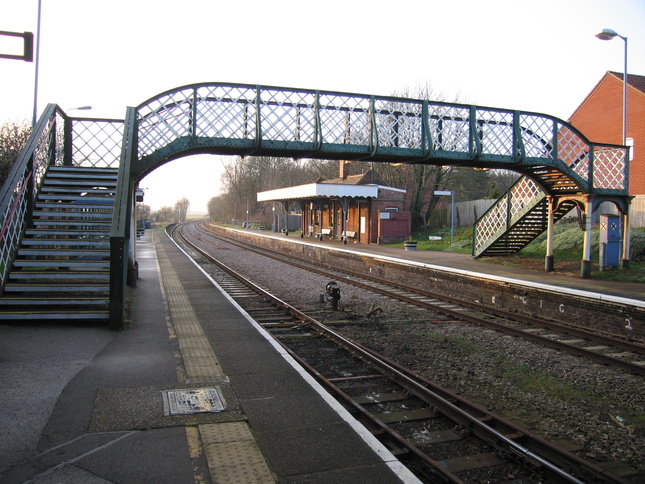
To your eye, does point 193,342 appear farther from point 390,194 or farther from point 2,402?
point 390,194

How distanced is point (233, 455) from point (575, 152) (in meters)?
14.1

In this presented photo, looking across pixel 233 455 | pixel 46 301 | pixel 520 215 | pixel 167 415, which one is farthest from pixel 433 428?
pixel 520 215

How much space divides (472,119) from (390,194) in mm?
17926

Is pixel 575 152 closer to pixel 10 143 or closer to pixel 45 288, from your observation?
pixel 45 288

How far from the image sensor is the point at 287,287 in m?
15.3

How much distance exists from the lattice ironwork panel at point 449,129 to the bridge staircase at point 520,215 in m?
2.81

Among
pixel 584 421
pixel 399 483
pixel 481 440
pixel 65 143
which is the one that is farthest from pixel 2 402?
pixel 65 143

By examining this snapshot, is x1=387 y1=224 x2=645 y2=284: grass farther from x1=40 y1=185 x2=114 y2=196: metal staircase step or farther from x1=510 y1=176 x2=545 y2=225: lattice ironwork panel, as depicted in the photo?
x1=40 y1=185 x2=114 y2=196: metal staircase step

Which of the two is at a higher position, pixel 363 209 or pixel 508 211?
pixel 363 209

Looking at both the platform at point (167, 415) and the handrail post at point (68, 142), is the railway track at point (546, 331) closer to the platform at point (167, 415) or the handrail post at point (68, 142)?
the platform at point (167, 415)

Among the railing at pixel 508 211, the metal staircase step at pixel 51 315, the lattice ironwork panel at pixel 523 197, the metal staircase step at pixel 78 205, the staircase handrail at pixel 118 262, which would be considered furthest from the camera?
the railing at pixel 508 211

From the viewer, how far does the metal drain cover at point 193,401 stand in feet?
15.9

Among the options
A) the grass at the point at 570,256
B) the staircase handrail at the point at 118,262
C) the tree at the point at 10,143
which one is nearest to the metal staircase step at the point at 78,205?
the staircase handrail at the point at 118,262

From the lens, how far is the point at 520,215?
54.8ft
